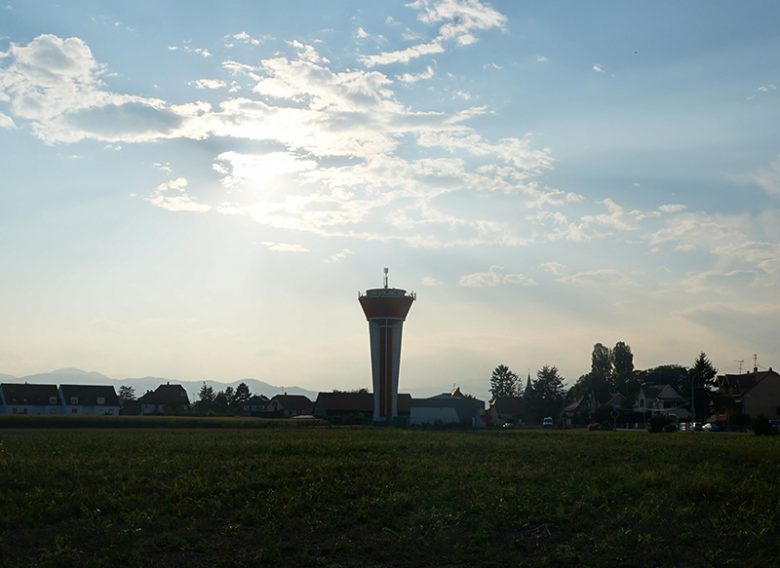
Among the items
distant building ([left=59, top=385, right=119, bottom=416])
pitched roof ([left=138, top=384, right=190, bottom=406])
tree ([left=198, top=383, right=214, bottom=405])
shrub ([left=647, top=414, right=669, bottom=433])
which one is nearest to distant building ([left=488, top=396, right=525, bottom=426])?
tree ([left=198, top=383, right=214, bottom=405])

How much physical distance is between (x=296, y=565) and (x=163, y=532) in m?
4.67

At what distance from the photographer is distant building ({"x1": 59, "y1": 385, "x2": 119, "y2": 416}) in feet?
498

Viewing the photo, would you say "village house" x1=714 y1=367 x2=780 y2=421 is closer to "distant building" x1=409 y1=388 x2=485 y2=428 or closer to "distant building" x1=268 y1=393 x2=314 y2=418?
"distant building" x1=409 y1=388 x2=485 y2=428

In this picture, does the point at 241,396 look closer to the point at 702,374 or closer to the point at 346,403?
the point at 346,403

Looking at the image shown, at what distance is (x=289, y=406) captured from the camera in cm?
17950

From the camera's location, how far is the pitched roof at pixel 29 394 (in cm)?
14838

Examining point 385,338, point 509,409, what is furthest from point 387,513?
point 509,409

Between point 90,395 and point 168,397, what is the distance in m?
20.8

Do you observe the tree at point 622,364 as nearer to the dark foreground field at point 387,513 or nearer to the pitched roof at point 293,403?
the pitched roof at point 293,403

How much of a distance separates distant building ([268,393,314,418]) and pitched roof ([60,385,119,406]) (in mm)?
32719

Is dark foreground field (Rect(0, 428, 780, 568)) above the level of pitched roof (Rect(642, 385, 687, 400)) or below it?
below

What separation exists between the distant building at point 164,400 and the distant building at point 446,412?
51.6m

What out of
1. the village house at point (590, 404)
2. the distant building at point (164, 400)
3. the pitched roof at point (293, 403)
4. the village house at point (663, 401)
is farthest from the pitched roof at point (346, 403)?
the village house at point (663, 401)

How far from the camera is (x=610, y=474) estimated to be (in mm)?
31391
